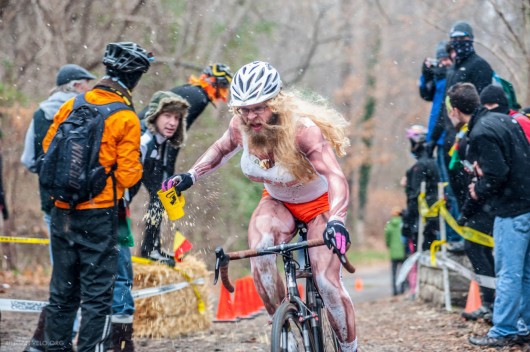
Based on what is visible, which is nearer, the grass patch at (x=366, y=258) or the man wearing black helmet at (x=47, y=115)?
the man wearing black helmet at (x=47, y=115)

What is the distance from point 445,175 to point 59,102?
16.5 ft

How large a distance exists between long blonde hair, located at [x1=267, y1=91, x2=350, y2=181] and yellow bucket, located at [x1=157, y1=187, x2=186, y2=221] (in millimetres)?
830

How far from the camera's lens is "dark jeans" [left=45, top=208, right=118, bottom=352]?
18.2 feet

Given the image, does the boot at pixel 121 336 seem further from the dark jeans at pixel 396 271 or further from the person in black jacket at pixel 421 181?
the dark jeans at pixel 396 271

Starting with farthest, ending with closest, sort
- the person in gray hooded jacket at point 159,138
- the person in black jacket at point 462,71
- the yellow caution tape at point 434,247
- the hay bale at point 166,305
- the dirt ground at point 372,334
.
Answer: the yellow caution tape at point 434,247, the person in black jacket at point 462,71, the hay bale at point 166,305, the dirt ground at point 372,334, the person in gray hooded jacket at point 159,138

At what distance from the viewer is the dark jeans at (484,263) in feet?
25.8

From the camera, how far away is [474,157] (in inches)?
279

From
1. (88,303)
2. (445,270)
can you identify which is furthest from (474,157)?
(88,303)

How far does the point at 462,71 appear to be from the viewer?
8633mm

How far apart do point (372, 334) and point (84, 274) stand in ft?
13.0

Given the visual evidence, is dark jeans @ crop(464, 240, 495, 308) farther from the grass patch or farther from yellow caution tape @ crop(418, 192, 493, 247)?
the grass patch

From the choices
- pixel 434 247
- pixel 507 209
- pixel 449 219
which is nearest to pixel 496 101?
pixel 507 209

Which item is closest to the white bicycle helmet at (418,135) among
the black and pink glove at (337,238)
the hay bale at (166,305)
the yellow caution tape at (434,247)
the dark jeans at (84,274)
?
the yellow caution tape at (434,247)

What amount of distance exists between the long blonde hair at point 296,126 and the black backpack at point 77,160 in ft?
4.51
